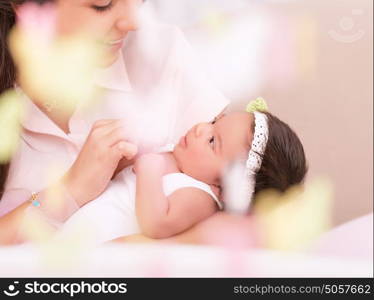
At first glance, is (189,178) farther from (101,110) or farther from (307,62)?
(307,62)

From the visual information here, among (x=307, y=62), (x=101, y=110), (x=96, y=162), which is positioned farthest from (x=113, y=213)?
(x=307, y=62)

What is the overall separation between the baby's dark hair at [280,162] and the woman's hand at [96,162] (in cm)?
21

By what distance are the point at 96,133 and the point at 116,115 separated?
0.07 meters

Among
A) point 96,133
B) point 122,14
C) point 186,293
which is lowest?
point 186,293

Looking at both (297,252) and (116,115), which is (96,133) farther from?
(297,252)

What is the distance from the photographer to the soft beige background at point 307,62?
3.59 ft

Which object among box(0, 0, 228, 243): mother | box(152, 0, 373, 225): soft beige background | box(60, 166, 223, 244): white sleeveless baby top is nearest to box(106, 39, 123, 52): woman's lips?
box(0, 0, 228, 243): mother

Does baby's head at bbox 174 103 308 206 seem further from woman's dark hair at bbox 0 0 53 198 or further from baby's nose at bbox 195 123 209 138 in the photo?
woman's dark hair at bbox 0 0 53 198

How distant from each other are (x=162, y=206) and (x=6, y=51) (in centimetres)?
34

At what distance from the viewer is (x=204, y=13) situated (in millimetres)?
1104

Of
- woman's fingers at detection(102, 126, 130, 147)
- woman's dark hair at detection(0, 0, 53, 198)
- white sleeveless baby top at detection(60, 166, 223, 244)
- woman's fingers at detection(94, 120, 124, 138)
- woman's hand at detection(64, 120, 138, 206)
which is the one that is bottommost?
white sleeveless baby top at detection(60, 166, 223, 244)

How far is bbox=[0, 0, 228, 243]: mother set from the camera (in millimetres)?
974

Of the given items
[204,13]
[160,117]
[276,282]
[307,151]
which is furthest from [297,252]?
[204,13]

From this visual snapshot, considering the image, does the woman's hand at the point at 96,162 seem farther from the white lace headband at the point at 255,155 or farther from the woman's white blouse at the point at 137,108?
the white lace headband at the point at 255,155
